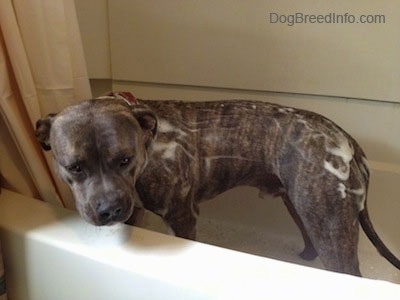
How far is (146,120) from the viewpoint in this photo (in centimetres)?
93

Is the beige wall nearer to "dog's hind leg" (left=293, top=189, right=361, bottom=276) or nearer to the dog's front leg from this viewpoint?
"dog's hind leg" (left=293, top=189, right=361, bottom=276)

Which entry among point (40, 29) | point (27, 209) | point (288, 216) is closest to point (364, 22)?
point (288, 216)

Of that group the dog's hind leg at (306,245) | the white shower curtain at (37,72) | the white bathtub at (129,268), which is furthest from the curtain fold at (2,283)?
the dog's hind leg at (306,245)

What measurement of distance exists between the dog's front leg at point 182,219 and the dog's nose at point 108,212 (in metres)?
0.27

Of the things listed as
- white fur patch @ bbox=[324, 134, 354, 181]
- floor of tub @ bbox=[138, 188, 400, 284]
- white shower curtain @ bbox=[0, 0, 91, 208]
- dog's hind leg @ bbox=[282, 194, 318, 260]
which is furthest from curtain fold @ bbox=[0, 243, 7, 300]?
dog's hind leg @ bbox=[282, 194, 318, 260]

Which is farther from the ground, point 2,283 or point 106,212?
point 106,212

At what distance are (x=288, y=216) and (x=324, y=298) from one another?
82 centimetres

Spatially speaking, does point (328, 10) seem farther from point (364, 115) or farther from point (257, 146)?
point (257, 146)

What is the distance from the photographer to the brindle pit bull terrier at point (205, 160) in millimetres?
839

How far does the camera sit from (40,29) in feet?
Result: 3.16

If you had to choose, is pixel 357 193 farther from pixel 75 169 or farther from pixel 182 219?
pixel 75 169

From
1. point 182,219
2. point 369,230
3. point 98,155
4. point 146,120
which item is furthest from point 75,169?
point 369,230

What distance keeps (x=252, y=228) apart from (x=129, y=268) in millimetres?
843

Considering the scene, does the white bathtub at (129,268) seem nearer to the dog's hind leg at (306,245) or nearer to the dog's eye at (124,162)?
the dog's eye at (124,162)
